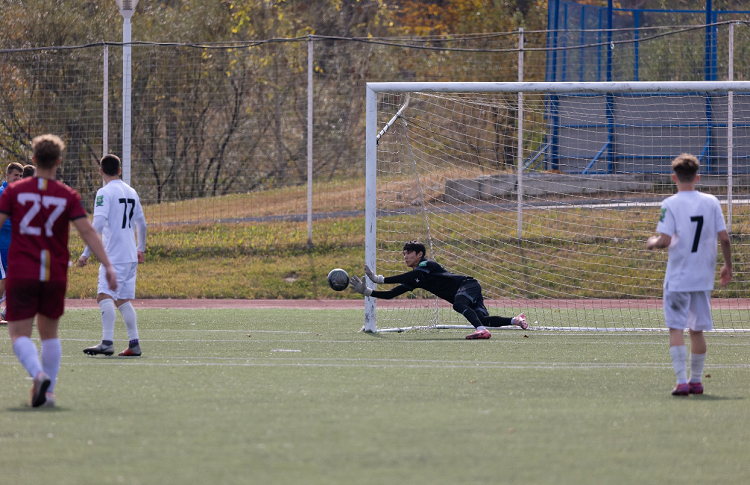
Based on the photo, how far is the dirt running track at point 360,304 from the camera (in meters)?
13.8

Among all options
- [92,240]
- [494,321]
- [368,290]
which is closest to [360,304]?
[368,290]

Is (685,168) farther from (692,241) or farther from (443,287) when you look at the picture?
(443,287)

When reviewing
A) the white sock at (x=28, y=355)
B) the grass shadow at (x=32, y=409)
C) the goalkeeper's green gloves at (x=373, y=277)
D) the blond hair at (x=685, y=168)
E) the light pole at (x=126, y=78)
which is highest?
the light pole at (x=126, y=78)

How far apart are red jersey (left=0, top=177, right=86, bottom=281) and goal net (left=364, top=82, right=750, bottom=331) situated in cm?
723

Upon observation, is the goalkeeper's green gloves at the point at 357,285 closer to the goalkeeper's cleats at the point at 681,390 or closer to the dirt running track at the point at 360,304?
the dirt running track at the point at 360,304

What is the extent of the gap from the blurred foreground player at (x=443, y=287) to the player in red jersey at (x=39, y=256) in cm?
462

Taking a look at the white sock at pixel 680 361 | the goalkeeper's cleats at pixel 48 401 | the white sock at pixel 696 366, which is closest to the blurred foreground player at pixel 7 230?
the goalkeeper's cleats at pixel 48 401

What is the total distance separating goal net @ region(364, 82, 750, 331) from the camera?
13.8m

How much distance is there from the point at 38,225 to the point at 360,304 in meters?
9.28

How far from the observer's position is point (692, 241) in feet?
20.2

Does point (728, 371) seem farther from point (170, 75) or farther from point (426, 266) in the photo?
point (170, 75)

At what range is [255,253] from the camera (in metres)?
17.2

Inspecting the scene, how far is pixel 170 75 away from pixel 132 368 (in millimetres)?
11549

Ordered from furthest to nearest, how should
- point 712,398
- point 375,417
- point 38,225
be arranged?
point 712,398
point 38,225
point 375,417
